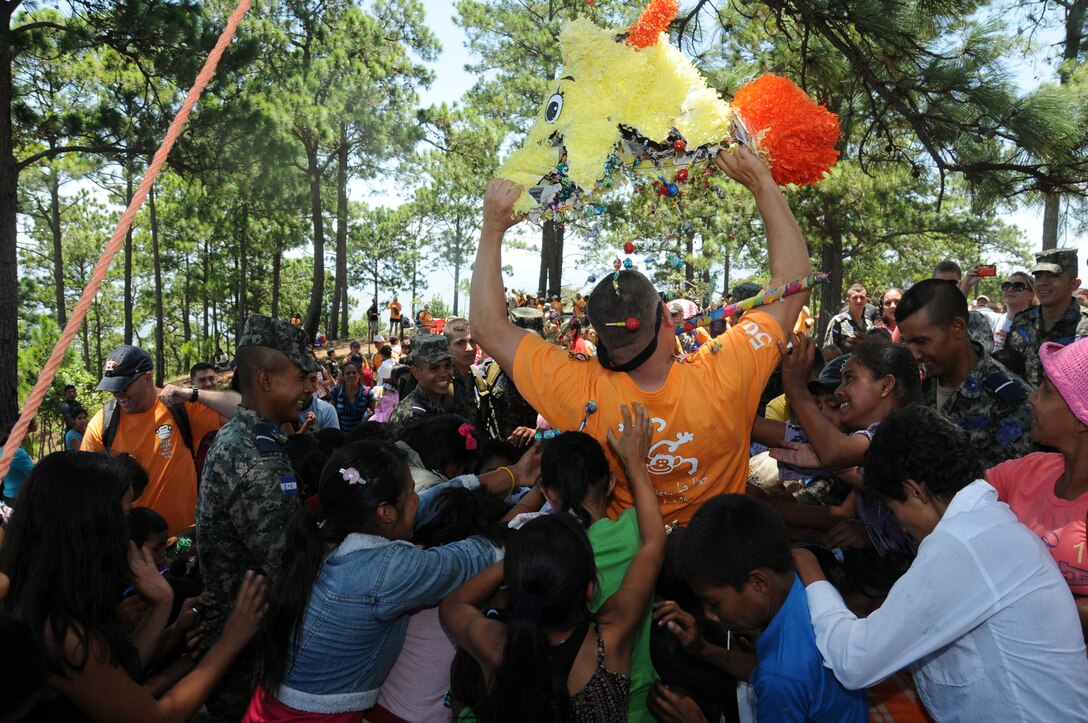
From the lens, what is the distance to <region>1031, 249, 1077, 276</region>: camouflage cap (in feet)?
17.6

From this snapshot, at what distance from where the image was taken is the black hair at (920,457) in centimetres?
209

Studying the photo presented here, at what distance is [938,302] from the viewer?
3.31 metres

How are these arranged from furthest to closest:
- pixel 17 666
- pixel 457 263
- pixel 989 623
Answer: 1. pixel 457 263
2. pixel 989 623
3. pixel 17 666

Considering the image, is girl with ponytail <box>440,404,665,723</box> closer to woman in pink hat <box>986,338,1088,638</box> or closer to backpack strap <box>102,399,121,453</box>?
woman in pink hat <box>986,338,1088,638</box>

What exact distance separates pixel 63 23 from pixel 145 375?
26.6 ft

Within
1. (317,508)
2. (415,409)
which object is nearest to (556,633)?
(317,508)

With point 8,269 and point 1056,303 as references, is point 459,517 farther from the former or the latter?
point 8,269

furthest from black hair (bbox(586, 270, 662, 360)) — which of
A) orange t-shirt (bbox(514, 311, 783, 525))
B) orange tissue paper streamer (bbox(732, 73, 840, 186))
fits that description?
orange tissue paper streamer (bbox(732, 73, 840, 186))

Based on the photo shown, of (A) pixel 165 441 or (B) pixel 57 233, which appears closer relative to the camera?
(A) pixel 165 441

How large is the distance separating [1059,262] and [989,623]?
4.62 metres

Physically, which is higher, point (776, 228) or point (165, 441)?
point (776, 228)

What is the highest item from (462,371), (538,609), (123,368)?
(123,368)

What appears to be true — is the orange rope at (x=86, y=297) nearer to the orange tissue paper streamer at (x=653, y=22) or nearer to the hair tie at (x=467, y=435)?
the orange tissue paper streamer at (x=653, y=22)

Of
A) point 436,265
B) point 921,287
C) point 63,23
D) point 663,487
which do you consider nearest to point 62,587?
point 663,487
